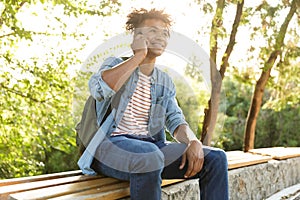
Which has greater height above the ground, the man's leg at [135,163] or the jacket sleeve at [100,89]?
the jacket sleeve at [100,89]

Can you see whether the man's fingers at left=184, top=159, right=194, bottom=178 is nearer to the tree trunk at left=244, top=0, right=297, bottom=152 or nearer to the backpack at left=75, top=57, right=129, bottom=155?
the backpack at left=75, top=57, right=129, bottom=155

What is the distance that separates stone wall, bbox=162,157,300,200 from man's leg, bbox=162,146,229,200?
0.23m

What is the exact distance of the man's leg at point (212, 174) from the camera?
6.98 feet

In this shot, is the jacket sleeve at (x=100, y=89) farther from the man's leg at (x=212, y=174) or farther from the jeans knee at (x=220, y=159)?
the jeans knee at (x=220, y=159)

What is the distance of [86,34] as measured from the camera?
18.6 ft

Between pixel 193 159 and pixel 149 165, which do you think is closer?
pixel 149 165

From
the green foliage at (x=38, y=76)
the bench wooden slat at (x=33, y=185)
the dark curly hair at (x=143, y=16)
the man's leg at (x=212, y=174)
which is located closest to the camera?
the bench wooden slat at (x=33, y=185)

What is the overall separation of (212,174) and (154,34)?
2.58 ft

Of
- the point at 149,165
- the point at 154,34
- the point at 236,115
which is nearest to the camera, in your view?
the point at 149,165

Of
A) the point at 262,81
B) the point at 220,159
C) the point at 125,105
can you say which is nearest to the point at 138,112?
the point at 125,105

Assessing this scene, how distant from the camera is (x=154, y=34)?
2.19 m

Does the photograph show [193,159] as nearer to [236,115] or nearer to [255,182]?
[255,182]

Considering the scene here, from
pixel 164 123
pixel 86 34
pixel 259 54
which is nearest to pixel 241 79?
pixel 259 54

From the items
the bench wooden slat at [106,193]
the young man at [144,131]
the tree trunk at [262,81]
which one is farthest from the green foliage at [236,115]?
the bench wooden slat at [106,193]
